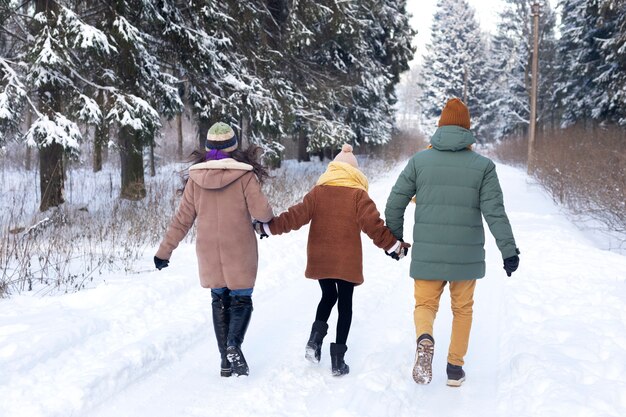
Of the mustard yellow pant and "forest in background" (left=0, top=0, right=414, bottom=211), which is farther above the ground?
"forest in background" (left=0, top=0, right=414, bottom=211)

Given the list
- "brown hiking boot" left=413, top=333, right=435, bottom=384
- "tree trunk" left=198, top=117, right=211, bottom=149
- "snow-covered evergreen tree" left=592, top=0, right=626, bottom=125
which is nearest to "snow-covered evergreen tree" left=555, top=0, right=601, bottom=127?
"snow-covered evergreen tree" left=592, top=0, right=626, bottom=125

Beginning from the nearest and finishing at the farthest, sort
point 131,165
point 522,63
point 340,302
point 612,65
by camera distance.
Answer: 1. point 340,302
2. point 131,165
3. point 612,65
4. point 522,63

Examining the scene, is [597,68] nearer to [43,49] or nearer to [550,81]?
[550,81]

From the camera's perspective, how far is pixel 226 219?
3.65 meters

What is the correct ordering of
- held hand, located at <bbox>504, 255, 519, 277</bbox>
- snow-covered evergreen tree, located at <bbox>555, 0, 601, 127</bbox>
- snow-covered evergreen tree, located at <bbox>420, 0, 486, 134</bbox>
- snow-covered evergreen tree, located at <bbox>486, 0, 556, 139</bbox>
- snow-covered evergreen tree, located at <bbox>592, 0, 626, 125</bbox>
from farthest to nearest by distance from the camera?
snow-covered evergreen tree, located at <bbox>420, 0, 486, 134</bbox> < snow-covered evergreen tree, located at <bbox>486, 0, 556, 139</bbox> < snow-covered evergreen tree, located at <bbox>555, 0, 601, 127</bbox> < snow-covered evergreen tree, located at <bbox>592, 0, 626, 125</bbox> < held hand, located at <bbox>504, 255, 519, 277</bbox>

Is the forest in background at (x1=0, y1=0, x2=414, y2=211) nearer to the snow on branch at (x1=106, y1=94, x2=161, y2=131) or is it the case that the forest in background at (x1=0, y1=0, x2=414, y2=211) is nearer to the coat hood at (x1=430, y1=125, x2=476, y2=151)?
the snow on branch at (x1=106, y1=94, x2=161, y2=131)

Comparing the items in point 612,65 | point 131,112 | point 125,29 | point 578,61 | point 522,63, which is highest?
point 522,63

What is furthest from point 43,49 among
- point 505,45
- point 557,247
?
point 505,45

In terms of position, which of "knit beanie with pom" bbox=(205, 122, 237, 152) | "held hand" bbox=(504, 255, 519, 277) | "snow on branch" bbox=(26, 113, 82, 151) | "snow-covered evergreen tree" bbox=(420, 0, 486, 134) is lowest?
"held hand" bbox=(504, 255, 519, 277)

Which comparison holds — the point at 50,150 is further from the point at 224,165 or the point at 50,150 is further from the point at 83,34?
the point at 224,165

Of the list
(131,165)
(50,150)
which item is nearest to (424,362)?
(50,150)

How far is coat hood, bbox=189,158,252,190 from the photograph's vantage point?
3.58 metres

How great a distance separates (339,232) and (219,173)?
950mm

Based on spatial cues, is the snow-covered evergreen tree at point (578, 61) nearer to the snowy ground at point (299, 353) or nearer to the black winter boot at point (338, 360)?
the snowy ground at point (299, 353)
